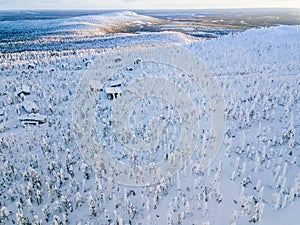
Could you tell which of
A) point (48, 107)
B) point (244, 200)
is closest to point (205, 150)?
point (244, 200)

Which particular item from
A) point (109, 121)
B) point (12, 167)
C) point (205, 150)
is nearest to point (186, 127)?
point (205, 150)

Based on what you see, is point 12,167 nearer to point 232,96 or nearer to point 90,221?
point 90,221

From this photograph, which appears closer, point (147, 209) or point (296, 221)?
point (296, 221)

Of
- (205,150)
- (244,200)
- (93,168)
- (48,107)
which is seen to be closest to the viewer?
(244,200)

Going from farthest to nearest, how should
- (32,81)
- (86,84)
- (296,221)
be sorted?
(32,81)
(86,84)
(296,221)

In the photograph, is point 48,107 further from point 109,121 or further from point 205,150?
→ point 205,150

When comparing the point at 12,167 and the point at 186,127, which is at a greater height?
the point at 186,127

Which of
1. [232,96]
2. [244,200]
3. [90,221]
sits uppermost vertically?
[232,96]

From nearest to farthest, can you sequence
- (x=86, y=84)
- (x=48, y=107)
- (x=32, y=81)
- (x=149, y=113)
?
1. (x=149, y=113)
2. (x=48, y=107)
3. (x=86, y=84)
4. (x=32, y=81)

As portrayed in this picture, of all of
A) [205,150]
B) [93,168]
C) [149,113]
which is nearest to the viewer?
[93,168]

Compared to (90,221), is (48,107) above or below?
above
